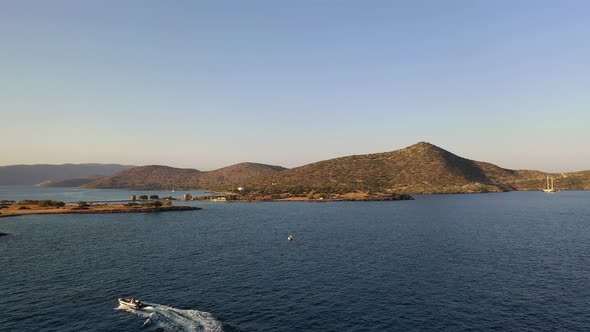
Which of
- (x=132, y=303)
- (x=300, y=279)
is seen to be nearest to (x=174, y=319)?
(x=132, y=303)

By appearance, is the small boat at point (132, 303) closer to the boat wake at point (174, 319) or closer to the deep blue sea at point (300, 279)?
the boat wake at point (174, 319)

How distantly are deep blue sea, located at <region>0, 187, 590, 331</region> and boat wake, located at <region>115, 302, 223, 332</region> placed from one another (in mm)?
161

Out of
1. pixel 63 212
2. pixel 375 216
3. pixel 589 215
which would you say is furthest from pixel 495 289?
pixel 63 212

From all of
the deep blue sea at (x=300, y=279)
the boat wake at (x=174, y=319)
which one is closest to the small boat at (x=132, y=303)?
the boat wake at (x=174, y=319)

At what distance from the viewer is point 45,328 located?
48188 mm

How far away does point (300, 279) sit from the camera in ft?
230

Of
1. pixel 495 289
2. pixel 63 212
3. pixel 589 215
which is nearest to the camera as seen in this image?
pixel 495 289

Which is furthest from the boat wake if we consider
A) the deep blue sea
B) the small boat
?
the small boat

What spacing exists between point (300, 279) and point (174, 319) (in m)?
27.0

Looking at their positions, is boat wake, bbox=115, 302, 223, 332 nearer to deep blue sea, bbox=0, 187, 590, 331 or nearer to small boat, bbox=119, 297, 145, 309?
deep blue sea, bbox=0, 187, 590, 331

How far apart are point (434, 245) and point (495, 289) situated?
4104 centimetres

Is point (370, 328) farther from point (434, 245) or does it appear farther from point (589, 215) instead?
point (589, 215)

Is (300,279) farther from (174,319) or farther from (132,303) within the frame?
(132,303)

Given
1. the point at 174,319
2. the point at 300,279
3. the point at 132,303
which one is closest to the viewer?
the point at 174,319
